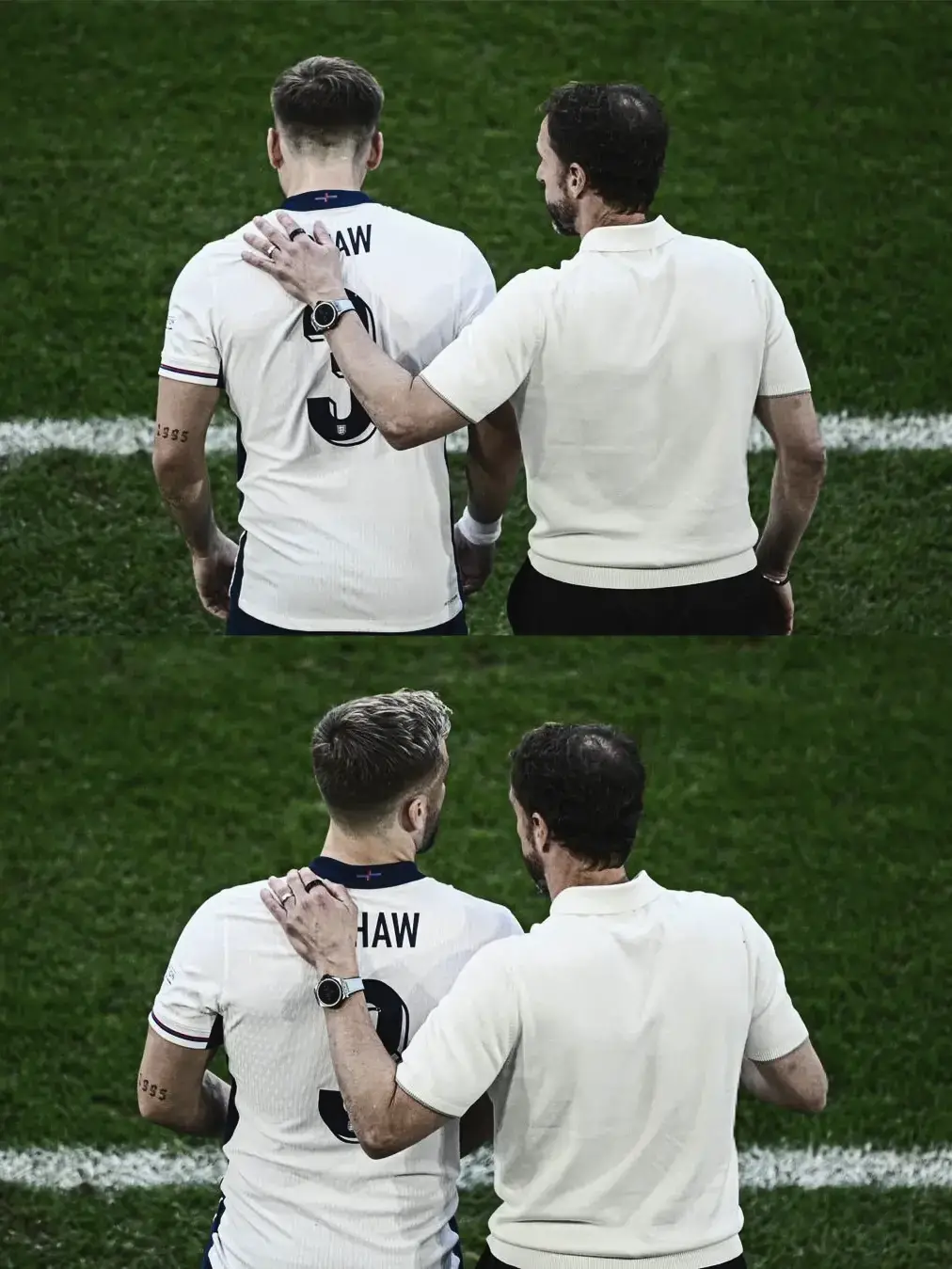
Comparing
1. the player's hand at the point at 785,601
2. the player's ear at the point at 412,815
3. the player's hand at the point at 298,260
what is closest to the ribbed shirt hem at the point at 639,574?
the player's hand at the point at 785,601

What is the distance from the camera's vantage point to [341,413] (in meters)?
3.04

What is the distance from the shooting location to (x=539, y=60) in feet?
16.4

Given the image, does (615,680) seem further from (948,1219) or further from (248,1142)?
(248,1142)

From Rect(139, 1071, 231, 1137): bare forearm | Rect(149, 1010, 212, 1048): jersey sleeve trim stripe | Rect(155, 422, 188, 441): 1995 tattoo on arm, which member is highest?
Rect(155, 422, 188, 441): 1995 tattoo on arm

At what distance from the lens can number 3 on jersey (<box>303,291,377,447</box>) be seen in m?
3.00

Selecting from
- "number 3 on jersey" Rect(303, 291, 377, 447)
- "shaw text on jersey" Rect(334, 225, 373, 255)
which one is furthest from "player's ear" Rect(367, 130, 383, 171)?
"number 3 on jersey" Rect(303, 291, 377, 447)

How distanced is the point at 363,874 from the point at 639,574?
30.2 inches

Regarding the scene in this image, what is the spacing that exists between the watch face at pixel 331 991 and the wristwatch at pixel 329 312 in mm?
1143

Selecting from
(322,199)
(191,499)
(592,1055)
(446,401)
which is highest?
(322,199)

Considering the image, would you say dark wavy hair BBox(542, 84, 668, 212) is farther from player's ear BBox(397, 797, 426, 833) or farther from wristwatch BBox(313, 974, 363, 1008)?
wristwatch BBox(313, 974, 363, 1008)

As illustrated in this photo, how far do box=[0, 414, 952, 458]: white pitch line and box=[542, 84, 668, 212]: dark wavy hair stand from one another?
1.83 m

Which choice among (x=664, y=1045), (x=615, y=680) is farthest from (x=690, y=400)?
(x=615, y=680)

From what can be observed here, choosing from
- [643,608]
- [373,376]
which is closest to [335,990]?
[643,608]

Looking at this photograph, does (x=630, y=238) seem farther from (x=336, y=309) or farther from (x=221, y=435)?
(x=221, y=435)
